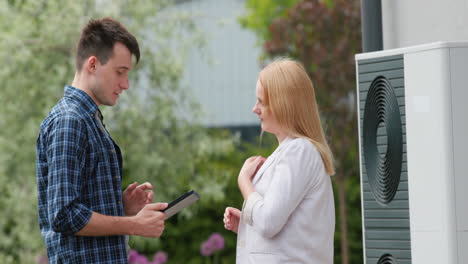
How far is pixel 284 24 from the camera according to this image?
9023 mm

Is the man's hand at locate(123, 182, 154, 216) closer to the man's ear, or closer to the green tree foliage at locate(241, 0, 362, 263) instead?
the man's ear

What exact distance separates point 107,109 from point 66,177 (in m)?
4.53

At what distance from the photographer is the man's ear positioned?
2523 millimetres

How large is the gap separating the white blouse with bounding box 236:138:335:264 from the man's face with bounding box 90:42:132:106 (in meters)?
0.54

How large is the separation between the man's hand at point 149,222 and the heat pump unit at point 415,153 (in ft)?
2.48

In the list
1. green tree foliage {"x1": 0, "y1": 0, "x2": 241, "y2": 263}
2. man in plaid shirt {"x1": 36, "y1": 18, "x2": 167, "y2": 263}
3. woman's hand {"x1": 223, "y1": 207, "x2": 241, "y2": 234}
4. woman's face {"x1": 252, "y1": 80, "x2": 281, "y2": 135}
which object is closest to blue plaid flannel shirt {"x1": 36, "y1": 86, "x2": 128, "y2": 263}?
man in plaid shirt {"x1": 36, "y1": 18, "x2": 167, "y2": 263}

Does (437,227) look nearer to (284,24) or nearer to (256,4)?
(284,24)

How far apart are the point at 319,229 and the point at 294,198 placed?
0.50 ft

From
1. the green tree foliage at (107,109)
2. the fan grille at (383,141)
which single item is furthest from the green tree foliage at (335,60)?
the fan grille at (383,141)

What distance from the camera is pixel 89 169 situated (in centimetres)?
242

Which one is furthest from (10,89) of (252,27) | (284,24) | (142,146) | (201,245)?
(252,27)

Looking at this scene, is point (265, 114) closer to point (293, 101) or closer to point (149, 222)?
point (293, 101)

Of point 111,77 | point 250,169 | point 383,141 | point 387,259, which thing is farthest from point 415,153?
point 111,77

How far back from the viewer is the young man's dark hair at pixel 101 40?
254 cm
